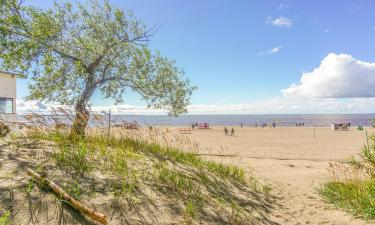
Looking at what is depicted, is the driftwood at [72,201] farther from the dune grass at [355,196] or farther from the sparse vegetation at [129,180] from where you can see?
the dune grass at [355,196]

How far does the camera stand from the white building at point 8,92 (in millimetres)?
20458

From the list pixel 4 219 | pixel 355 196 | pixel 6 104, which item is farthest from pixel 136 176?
pixel 6 104

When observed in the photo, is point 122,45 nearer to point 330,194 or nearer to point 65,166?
point 65,166

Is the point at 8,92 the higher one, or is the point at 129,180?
the point at 8,92

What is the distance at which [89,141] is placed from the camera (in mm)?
8133

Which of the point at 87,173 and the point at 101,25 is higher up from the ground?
the point at 101,25

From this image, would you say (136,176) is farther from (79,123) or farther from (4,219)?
(4,219)

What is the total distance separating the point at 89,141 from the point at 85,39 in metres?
5.57

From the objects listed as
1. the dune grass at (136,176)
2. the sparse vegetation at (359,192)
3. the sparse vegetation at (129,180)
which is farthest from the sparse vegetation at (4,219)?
the sparse vegetation at (359,192)

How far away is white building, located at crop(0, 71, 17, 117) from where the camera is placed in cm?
2046

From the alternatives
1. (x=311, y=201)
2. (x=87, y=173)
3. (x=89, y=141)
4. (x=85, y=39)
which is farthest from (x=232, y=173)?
(x=85, y=39)

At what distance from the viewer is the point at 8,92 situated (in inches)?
822

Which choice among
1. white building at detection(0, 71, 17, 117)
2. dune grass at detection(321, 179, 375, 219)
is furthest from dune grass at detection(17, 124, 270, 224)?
white building at detection(0, 71, 17, 117)

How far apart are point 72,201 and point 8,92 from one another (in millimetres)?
19543
